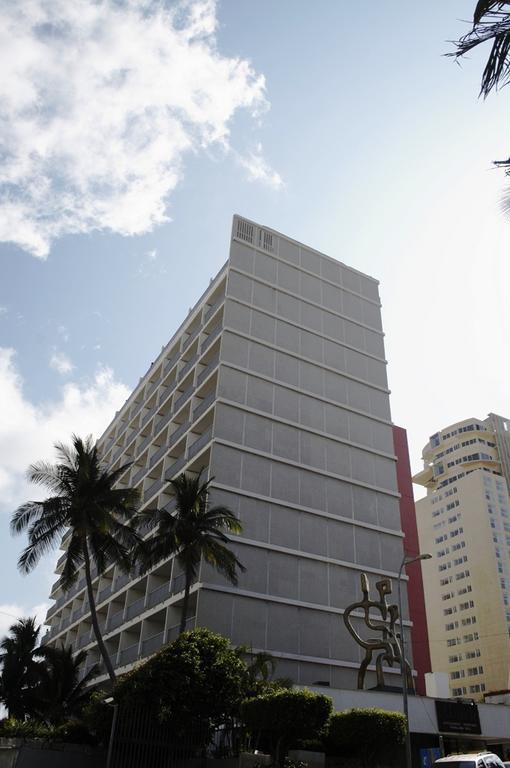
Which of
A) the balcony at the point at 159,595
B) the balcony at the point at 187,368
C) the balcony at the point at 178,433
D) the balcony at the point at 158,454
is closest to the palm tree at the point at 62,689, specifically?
the balcony at the point at 159,595

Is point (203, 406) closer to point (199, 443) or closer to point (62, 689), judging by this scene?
point (199, 443)

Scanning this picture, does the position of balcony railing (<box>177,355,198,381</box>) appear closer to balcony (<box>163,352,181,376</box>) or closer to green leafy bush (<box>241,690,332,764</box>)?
balcony (<box>163,352,181,376</box>)

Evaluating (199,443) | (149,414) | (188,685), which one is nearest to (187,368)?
(149,414)

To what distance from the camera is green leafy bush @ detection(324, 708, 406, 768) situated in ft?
84.5

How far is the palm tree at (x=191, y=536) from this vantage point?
35.8 m

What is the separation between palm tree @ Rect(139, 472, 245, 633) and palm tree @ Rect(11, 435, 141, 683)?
197 cm

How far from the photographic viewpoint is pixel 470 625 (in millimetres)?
101625

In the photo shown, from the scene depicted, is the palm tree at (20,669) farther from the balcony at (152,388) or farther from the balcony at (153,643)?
the balcony at (152,388)

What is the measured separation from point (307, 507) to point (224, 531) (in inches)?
305

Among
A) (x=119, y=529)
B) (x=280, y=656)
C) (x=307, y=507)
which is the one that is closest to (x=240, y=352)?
(x=307, y=507)

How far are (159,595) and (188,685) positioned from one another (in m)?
19.5

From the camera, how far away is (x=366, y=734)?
25.7 m

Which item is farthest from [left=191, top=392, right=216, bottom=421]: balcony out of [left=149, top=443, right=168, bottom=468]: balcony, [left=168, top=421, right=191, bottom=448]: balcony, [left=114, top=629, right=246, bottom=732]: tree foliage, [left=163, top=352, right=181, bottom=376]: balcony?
[left=114, top=629, right=246, bottom=732]: tree foliage

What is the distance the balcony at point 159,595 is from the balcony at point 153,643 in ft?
6.92
